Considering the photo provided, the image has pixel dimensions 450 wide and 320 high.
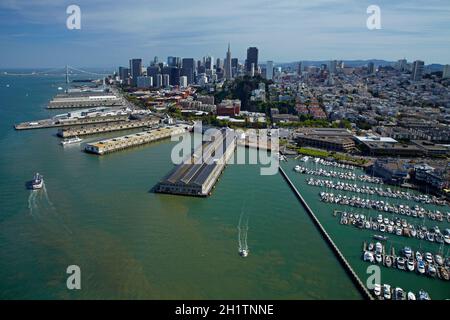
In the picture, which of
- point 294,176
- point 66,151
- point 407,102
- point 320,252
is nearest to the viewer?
point 320,252

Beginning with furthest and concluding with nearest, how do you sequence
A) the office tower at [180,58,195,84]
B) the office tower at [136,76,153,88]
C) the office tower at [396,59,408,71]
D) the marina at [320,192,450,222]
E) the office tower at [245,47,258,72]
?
the office tower at [396,59,408,71]
the office tower at [245,47,258,72]
the office tower at [180,58,195,84]
the office tower at [136,76,153,88]
the marina at [320,192,450,222]

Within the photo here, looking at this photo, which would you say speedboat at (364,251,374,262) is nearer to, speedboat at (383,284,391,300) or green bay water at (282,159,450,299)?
green bay water at (282,159,450,299)

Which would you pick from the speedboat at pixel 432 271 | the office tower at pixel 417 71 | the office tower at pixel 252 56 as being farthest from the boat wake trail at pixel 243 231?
the office tower at pixel 252 56

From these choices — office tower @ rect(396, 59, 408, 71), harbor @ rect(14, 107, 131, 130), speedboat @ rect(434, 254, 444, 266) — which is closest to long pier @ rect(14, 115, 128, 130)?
harbor @ rect(14, 107, 131, 130)

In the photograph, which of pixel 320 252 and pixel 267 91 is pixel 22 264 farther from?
pixel 267 91

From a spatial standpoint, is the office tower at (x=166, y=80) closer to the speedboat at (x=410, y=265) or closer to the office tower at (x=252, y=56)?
the office tower at (x=252, y=56)
